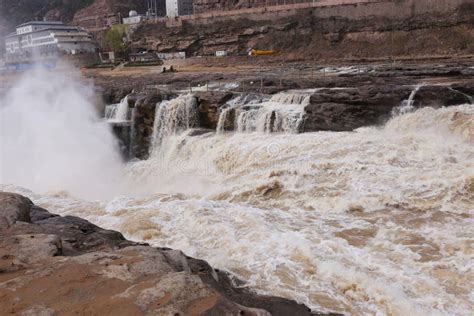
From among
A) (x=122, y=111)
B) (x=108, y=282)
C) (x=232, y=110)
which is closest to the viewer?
(x=108, y=282)

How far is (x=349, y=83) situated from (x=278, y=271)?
11.0m

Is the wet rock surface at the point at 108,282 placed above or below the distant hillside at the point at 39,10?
below

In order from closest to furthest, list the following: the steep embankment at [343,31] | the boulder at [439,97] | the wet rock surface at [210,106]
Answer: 1. the boulder at [439,97]
2. the wet rock surface at [210,106]
3. the steep embankment at [343,31]

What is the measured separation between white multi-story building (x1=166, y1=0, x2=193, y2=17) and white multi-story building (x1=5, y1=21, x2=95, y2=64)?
9782 mm

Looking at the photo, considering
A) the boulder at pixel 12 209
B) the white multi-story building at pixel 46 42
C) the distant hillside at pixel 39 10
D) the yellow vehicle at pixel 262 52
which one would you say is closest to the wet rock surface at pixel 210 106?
the boulder at pixel 12 209

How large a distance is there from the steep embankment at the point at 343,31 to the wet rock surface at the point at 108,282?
86.7ft

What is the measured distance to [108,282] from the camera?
384cm

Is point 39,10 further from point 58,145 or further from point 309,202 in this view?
point 309,202

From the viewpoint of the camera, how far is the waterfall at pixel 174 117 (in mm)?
14531

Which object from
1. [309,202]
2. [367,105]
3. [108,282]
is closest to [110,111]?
[367,105]

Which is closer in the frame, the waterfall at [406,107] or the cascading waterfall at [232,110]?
the waterfall at [406,107]

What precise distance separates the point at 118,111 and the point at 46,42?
1568 inches

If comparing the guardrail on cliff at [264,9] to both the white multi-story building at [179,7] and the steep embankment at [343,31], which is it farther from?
the white multi-story building at [179,7]

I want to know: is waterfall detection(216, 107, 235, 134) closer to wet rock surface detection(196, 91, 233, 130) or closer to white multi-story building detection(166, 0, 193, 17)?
wet rock surface detection(196, 91, 233, 130)
